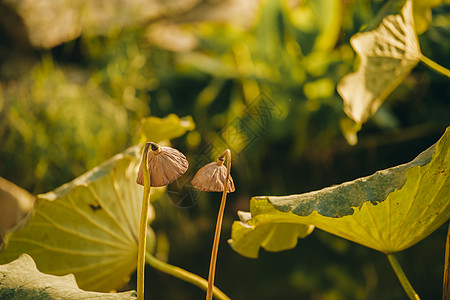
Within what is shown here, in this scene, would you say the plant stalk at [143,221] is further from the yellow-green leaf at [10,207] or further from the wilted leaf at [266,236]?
the yellow-green leaf at [10,207]

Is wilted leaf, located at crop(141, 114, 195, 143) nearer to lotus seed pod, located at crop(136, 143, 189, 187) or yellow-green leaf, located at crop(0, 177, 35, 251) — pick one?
lotus seed pod, located at crop(136, 143, 189, 187)

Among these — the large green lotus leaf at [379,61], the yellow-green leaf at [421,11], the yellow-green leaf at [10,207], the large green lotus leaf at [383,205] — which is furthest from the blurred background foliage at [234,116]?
the large green lotus leaf at [383,205]

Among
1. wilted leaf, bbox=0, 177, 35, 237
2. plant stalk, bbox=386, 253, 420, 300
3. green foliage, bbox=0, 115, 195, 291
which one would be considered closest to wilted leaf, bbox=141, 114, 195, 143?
green foliage, bbox=0, 115, 195, 291

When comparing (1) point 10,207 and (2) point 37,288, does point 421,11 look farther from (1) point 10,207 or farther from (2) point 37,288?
(1) point 10,207

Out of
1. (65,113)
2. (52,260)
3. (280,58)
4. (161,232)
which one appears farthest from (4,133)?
(52,260)

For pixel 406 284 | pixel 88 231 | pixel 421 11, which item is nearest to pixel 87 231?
pixel 88 231
